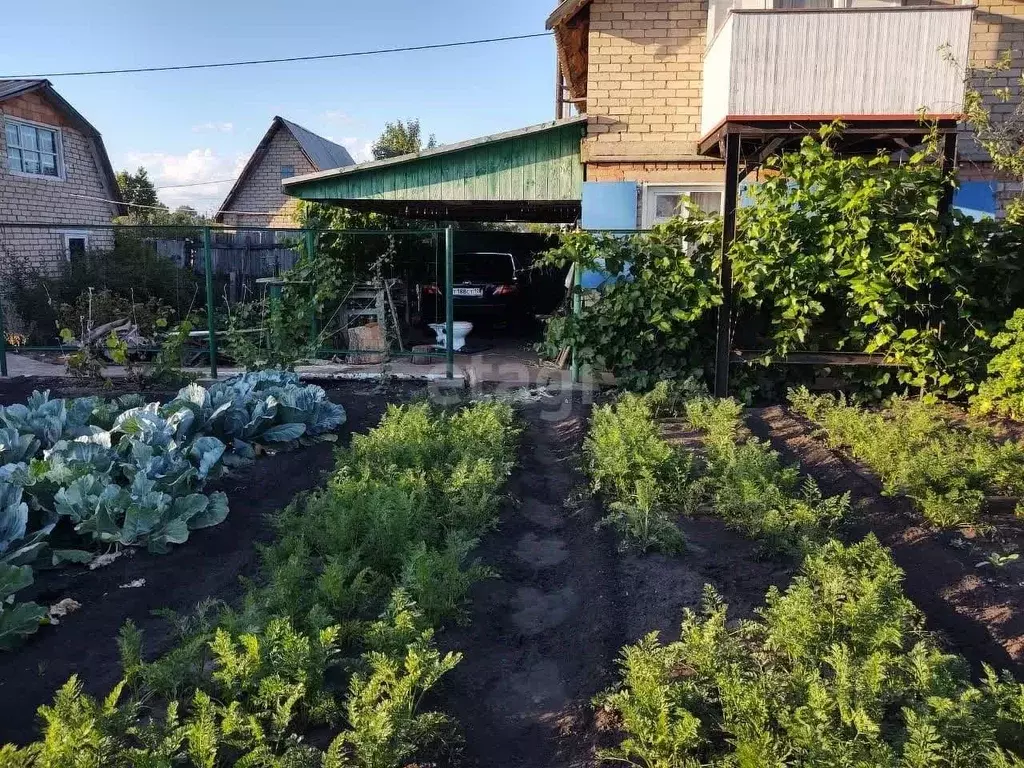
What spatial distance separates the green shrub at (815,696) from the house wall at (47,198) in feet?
54.6

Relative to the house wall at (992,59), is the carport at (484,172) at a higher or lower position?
lower

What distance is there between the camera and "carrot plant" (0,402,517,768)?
2.71m

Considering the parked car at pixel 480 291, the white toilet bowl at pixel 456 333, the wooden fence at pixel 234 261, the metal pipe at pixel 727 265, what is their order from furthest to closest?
the wooden fence at pixel 234 261 < the parked car at pixel 480 291 < the white toilet bowl at pixel 456 333 < the metal pipe at pixel 727 265

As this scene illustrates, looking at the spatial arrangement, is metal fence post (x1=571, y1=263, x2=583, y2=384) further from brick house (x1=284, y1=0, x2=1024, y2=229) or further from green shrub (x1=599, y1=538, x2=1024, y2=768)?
green shrub (x1=599, y1=538, x2=1024, y2=768)

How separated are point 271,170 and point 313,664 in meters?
32.8

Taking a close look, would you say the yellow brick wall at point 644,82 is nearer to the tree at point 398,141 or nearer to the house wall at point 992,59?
the house wall at point 992,59

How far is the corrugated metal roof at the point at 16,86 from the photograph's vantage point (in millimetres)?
17462

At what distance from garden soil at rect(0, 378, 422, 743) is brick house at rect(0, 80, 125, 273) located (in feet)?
43.2

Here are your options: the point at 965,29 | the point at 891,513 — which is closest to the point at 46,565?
the point at 891,513

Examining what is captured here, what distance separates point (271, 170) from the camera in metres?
33.1

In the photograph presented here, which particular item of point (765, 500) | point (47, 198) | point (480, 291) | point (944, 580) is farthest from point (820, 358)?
point (47, 198)

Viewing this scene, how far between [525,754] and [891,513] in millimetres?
3533

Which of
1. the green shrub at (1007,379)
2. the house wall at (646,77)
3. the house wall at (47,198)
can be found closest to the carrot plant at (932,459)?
the green shrub at (1007,379)

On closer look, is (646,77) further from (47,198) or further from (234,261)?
(47,198)
